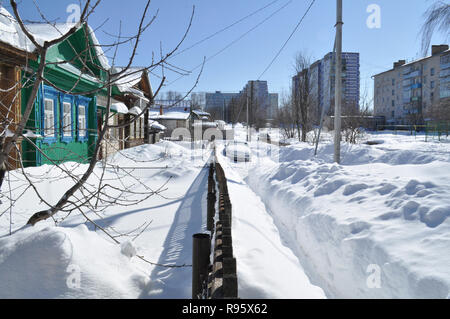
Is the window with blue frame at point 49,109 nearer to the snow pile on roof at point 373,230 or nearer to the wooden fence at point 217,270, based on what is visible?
the snow pile on roof at point 373,230

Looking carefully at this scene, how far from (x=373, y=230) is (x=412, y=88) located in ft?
219

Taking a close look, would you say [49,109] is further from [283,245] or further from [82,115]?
[283,245]

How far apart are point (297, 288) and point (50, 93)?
964 cm

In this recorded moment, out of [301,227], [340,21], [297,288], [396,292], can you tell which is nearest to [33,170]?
[301,227]

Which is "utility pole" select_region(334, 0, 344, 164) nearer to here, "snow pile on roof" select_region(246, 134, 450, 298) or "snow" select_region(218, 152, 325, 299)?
"snow pile on roof" select_region(246, 134, 450, 298)

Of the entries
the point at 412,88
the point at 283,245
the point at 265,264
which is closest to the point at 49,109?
the point at 283,245

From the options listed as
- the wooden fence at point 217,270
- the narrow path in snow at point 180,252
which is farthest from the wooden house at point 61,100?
the wooden fence at point 217,270

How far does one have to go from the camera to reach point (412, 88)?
60.3 metres

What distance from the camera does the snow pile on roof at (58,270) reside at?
7.96 ft

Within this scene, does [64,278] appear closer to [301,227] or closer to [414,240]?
[414,240]

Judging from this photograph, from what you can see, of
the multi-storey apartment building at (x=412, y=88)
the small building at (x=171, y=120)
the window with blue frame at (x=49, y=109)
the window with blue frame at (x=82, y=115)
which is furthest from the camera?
the multi-storey apartment building at (x=412, y=88)

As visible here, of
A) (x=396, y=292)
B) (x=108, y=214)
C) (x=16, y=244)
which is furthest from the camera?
(x=108, y=214)

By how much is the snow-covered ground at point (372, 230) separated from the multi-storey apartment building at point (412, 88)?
1823 inches

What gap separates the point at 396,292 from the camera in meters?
2.83
